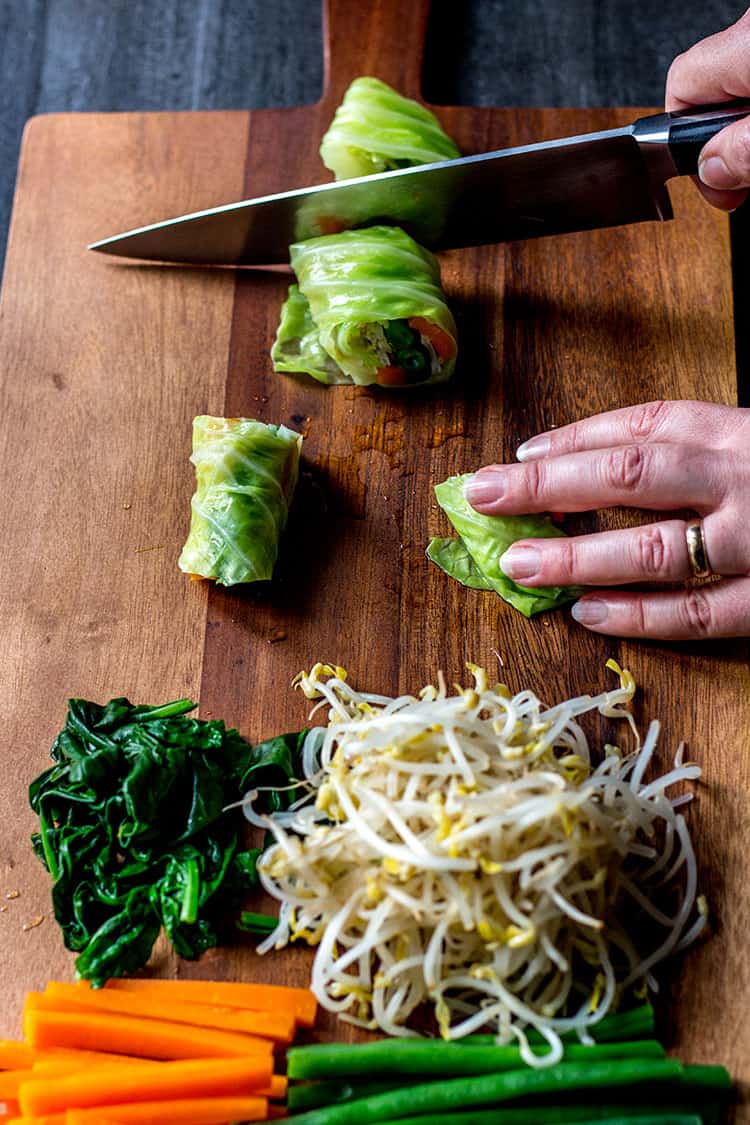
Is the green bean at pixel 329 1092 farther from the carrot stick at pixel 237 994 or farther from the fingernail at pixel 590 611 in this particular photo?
the fingernail at pixel 590 611

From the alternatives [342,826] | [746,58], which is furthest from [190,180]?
[342,826]

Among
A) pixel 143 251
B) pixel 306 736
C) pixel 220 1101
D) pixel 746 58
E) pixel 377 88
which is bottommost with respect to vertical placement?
pixel 220 1101

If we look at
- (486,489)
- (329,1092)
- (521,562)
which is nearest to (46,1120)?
(329,1092)

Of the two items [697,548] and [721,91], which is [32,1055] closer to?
[697,548]

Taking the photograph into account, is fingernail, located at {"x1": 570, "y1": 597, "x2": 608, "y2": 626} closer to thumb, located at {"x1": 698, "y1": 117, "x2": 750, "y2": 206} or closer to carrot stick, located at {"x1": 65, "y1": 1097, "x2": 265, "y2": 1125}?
thumb, located at {"x1": 698, "y1": 117, "x2": 750, "y2": 206}

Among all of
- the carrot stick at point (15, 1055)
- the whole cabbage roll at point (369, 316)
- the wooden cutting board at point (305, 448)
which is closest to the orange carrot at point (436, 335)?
the whole cabbage roll at point (369, 316)

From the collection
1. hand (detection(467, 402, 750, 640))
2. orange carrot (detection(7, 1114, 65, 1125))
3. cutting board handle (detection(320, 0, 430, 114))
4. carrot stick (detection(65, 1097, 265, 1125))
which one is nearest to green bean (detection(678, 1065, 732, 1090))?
carrot stick (detection(65, 1097, 265, 1125))

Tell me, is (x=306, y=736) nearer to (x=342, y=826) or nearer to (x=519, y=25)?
(x=342, y=826)
